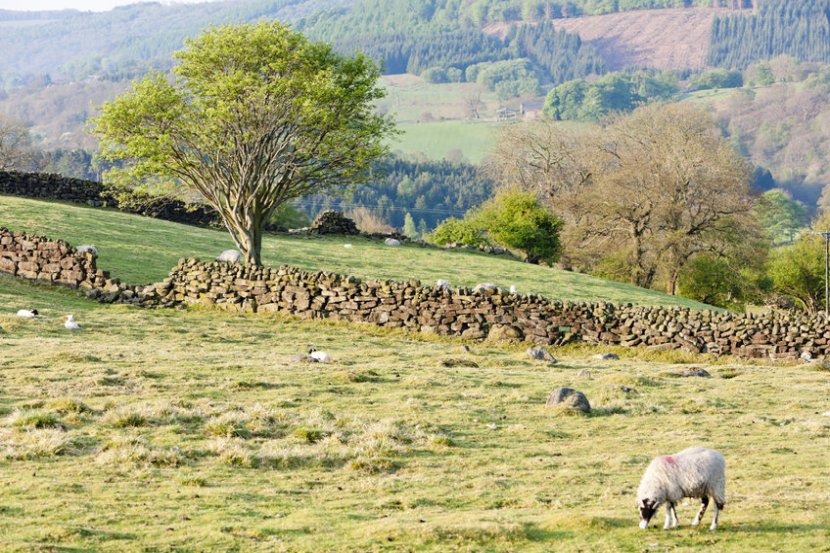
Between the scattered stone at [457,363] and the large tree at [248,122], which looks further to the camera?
the large tree at [248,122]

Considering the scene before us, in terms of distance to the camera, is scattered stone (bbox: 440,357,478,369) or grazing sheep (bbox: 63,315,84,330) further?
grazing sheep (bbox: 63,315,84,330)

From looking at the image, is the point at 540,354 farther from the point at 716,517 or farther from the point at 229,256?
the point at 716,517

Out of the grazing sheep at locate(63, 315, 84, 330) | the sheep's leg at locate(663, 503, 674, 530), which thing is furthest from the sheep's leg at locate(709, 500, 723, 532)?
the grazing sheep at locate(63, 315, 84, 330)

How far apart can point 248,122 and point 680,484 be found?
2717 centimetres

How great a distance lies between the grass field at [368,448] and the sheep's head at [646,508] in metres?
0.24

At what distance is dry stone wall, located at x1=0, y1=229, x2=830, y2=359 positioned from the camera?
3112cm

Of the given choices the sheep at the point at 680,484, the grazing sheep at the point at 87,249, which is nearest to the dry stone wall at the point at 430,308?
the grazing sheep at the point at 87,249

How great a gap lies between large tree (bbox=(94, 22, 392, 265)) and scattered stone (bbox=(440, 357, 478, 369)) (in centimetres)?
1257

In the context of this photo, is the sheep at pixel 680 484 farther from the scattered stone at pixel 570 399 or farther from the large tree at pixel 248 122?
the large tree at pixel 248 122

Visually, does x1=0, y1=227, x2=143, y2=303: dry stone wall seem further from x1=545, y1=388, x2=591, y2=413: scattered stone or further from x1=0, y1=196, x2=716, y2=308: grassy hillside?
x1=545, y1=388, x2=591, y2=413: scattered stone

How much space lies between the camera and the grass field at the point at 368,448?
11.7 m

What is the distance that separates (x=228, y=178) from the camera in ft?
123

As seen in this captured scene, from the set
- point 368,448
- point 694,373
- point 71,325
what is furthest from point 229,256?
point 368,448

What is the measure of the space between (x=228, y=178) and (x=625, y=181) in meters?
43.4
